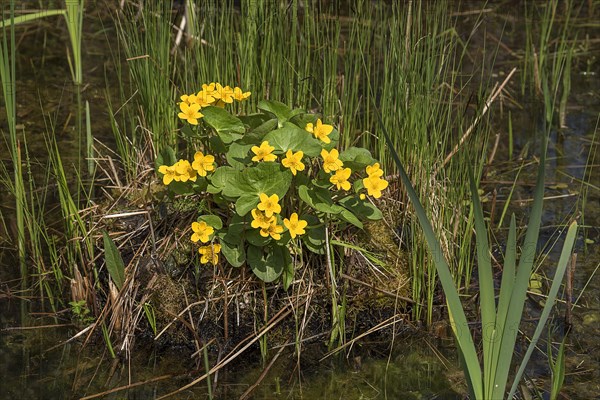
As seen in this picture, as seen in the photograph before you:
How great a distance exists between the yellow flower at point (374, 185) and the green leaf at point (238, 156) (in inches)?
15.6

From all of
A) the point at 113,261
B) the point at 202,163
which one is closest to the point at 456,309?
the point at 202,163

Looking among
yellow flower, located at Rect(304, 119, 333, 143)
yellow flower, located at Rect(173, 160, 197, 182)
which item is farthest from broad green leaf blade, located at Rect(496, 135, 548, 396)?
yellow flower, located at Rect(173, 160, 197, 182)

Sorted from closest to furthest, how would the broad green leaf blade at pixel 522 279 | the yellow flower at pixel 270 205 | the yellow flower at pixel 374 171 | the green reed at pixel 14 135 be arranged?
the broad green leaf blade at pixel 522 279 < the yellow flower at pixel 270 205 < the yellow flower at pixel 374 171 < the green reed at pixel 14 135

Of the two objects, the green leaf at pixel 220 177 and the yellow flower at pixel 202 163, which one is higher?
the yellow flower at pixel 202 163

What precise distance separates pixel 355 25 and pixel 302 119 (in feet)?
1.87

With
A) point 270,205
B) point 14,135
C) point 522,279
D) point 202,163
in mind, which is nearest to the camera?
point 522,279

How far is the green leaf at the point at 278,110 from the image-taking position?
284 cm

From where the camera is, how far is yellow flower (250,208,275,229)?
8.61 feet

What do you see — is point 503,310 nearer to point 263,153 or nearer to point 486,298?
point 486,298

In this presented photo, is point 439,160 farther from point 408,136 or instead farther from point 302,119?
point 302,119

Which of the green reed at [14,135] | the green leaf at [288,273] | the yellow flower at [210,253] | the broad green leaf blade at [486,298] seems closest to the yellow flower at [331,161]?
the green leaf at [288,273]

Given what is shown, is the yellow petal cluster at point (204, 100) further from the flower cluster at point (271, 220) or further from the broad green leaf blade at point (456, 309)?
the broad green leaf blade at point (456, 309)

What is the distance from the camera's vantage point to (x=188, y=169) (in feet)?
9.05

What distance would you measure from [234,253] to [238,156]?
0.31m
